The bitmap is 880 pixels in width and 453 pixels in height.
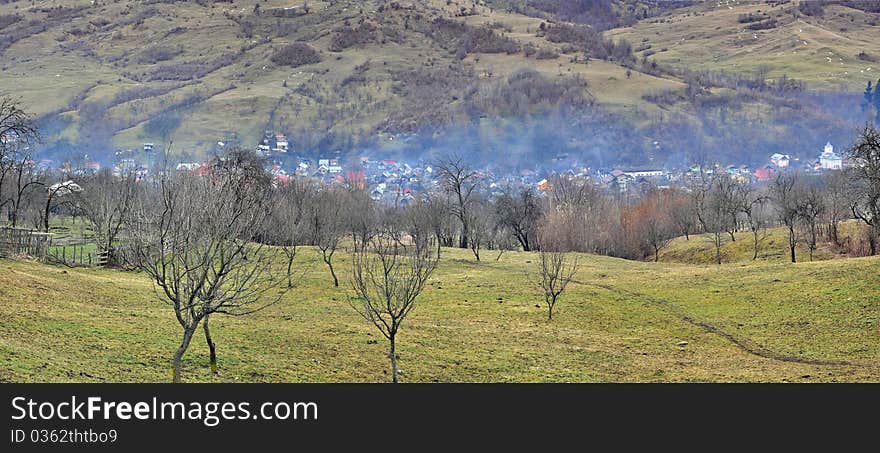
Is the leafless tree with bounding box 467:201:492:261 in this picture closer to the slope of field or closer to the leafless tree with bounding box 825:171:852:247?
the slope of field

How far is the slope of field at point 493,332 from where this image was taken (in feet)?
81.1

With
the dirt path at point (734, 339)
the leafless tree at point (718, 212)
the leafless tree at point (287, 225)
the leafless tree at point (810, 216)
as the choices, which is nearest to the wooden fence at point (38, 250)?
the leafless tree at point (287, 225)

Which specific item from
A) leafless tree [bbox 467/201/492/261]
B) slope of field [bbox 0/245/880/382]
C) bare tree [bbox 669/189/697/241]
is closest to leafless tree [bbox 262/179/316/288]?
slope of field [bbox 0/245/880/382]

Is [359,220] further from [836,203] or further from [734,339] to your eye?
[836,203]

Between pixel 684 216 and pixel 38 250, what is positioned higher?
pixel 684 216

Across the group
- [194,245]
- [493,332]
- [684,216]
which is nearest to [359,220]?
[493,332]

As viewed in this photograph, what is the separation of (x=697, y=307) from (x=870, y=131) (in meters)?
17.8

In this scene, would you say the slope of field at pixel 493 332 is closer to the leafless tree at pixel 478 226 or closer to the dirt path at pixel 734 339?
the dirt path at pixel 734 339

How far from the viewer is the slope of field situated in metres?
24.7

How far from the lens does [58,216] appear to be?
366 feet

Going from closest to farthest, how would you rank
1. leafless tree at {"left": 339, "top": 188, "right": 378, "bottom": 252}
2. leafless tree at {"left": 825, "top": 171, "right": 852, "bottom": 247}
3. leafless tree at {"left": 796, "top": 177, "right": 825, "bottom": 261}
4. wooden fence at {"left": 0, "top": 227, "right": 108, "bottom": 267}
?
wooden fence at {"left": 0, "top": 227, "right": 108, "bottom": 267}
leafless tree at {"left": 796, "top": 177, "right": 825, "bottom": 261}
leafless tree at {"left": 339, "top": 188, "right": 378, "bottom": 252}
leafless tree at {"left": 825, "top": 171, "right": 852, "bottom": 247}

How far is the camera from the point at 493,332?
35.5 metres

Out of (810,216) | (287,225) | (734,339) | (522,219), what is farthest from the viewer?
(522,219)
